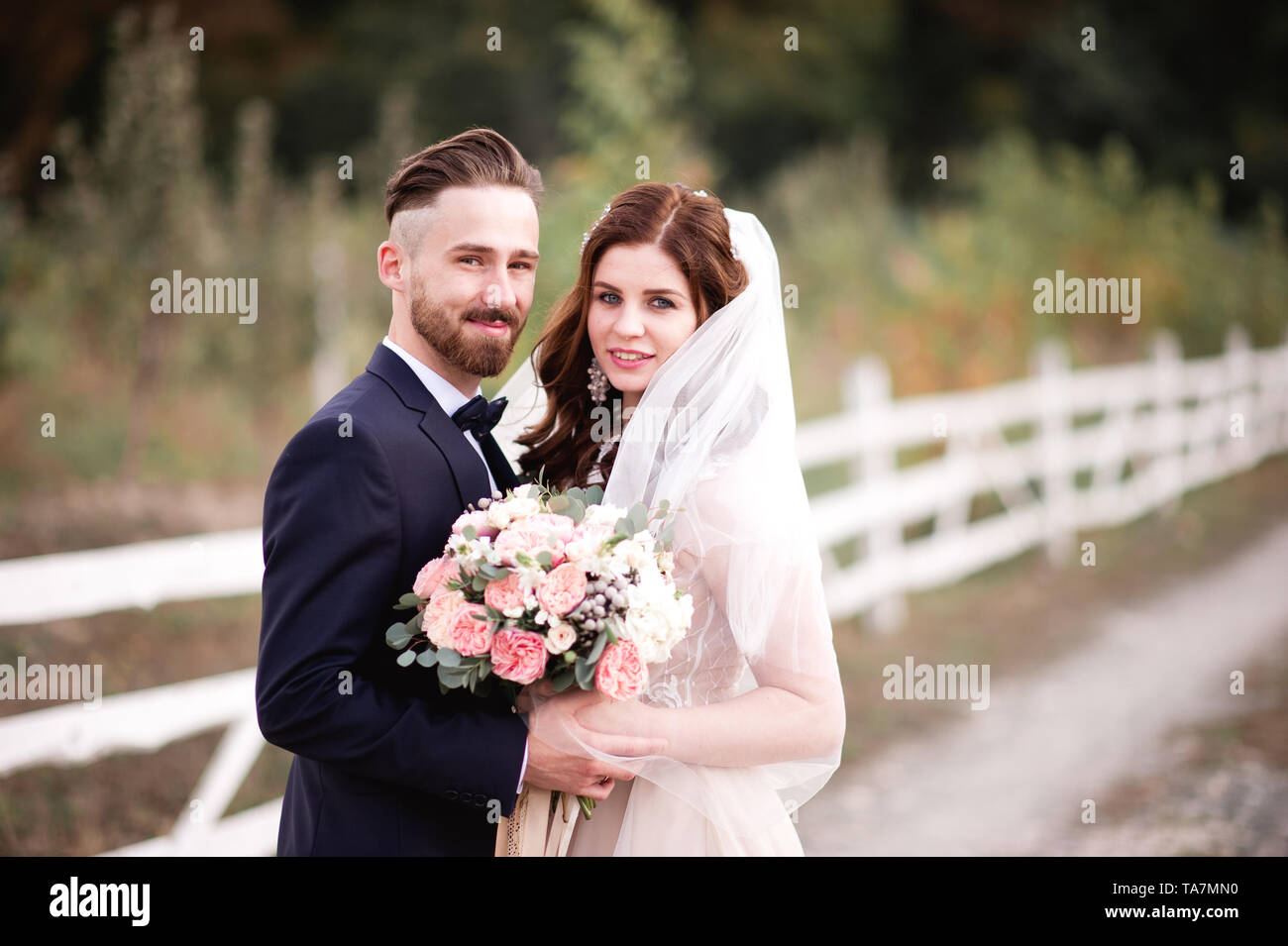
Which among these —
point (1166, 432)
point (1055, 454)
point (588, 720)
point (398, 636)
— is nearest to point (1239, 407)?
point (1166, 432)

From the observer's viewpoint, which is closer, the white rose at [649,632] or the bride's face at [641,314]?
the white rose at [649,632]

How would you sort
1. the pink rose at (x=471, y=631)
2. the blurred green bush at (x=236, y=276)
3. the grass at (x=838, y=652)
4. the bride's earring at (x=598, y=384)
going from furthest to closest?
the blurred green bush at (x=236, y=276) < the grass at (x=838, y=652) < the bride's earring at (x=598, y=384) < the pink rose at (x=471, y=631)

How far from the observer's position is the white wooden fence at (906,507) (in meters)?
3.94

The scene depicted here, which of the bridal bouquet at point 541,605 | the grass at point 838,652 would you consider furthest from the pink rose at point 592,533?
the grass at point 838,652

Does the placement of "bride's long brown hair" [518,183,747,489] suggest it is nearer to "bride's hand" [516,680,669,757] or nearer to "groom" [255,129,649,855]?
"groom" [255,129,649,855]

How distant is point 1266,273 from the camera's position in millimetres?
18594

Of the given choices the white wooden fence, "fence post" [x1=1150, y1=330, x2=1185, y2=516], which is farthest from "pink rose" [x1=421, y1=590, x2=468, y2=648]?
"fence post" [x1=1150, y1=330, x2=1185, y2=516]

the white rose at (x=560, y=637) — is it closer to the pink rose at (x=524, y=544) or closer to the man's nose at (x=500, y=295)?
the pink rose at (x=524, y=544)

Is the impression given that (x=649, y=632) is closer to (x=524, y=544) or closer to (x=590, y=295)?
(x=524, y=544)

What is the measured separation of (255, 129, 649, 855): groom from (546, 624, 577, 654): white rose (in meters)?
0.29

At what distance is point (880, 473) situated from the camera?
8391 millimetres

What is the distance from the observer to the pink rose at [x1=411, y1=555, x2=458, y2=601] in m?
2.46

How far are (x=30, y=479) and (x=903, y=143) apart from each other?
71.1ft

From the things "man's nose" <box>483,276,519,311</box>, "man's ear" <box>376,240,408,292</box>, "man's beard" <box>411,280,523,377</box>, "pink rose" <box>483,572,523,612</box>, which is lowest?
"pink rose" <box>483,572,523,612</box>
